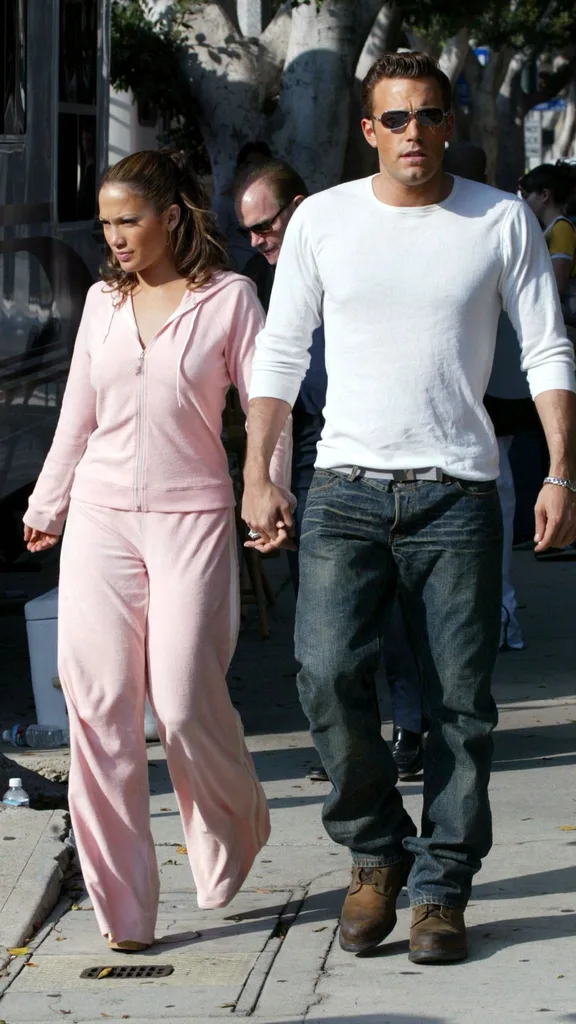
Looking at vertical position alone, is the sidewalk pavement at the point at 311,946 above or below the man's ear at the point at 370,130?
below

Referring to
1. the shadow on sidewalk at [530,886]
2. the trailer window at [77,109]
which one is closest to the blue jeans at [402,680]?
the shadow on sidewalk at [530,886]

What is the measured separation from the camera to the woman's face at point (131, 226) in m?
4.48

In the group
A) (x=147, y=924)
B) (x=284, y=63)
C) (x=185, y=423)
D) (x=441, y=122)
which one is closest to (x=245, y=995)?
(x=147, y=924)

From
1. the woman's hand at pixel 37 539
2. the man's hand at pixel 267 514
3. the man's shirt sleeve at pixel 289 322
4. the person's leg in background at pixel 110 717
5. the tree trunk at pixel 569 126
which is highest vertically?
the man's shirt sleeve at pixel 289 322

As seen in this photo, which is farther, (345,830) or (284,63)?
(284,63)

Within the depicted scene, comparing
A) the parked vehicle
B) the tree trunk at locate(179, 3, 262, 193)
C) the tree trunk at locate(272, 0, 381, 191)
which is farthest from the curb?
the tree trunk at locate(179, 3, 262, 193)

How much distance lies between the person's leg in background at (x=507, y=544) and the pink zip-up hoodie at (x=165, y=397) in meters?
3.15

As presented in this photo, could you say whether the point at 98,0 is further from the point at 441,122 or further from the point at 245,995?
the point at 245,995

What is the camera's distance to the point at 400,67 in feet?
13.6

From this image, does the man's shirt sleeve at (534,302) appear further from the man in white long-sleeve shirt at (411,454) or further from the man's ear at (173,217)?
the man's ear at (173,217)

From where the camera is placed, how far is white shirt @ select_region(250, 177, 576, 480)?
4.03 meters

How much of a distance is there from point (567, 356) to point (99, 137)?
5.15 m

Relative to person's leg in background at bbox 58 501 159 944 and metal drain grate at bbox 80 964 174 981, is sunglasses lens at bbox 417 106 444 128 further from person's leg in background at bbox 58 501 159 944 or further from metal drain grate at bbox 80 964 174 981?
metal drain grate at bbox 80 964 174 981

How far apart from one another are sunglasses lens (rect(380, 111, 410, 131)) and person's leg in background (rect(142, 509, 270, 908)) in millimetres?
1037
